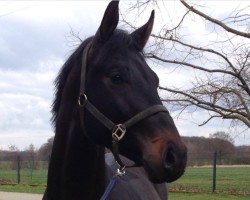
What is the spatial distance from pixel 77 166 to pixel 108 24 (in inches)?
38.0

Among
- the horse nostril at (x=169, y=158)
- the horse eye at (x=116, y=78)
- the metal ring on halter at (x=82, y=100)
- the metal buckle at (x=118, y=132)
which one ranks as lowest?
the horse nostril at (x=169, y=158)

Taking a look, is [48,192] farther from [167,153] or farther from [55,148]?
[167,153]

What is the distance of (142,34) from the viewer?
3102mm

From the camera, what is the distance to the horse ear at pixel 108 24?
2752 mm

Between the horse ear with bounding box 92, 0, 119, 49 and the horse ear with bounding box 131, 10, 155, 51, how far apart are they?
0.72 feet

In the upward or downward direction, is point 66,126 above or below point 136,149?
above

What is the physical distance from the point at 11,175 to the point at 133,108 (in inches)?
1262

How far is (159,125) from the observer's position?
2.52 meters

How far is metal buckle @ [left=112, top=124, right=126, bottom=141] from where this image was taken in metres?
2.64

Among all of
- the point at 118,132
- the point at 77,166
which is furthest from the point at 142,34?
the point at 77,166

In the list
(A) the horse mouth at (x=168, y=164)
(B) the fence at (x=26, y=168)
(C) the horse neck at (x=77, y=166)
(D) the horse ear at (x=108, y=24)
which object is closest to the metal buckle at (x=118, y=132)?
(A) the horse mouth at (x=168, y=164)

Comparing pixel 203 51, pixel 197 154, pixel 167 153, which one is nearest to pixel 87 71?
pixel 167 153

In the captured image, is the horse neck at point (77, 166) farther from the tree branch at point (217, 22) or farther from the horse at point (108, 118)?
the tree branch at point (217, 22)

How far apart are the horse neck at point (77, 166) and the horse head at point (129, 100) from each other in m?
0.22
